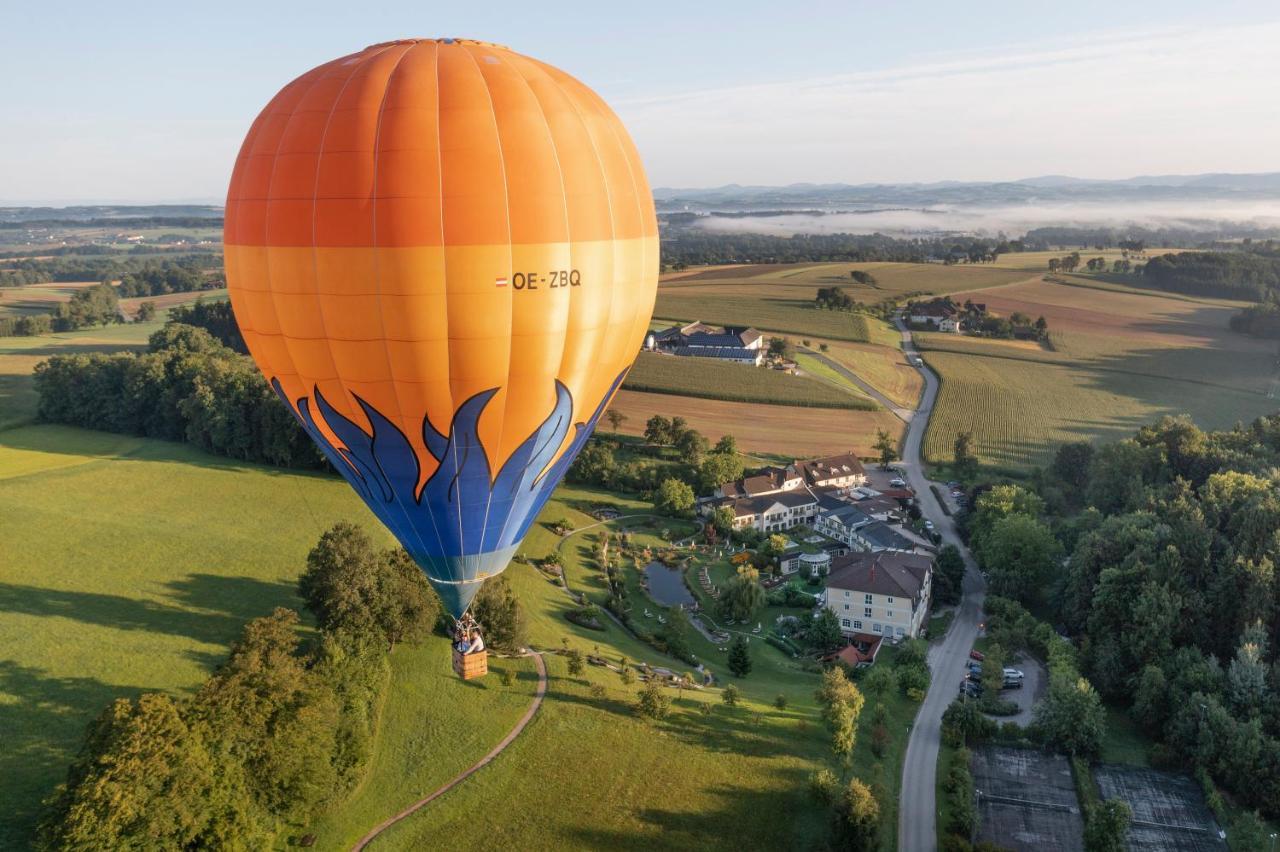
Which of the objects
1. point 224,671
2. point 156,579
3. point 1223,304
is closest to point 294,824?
point 224,671

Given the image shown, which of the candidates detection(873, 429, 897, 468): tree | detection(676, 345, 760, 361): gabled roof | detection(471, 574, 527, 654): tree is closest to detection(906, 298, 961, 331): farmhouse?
detection(676, 345, 760, 361): gabled roof

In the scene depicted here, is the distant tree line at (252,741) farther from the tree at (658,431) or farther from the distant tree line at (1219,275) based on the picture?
the distant tree line at (1219,275)

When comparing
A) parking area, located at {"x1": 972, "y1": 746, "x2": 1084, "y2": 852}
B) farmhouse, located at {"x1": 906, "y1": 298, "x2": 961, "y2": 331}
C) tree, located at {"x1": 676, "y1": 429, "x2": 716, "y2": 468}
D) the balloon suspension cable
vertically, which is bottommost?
parking area, located at {"x1": 972, "y1": 746, "x2": 1084, "y2": 852}

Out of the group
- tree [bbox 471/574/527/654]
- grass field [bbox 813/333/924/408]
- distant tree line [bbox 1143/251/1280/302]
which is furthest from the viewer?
distant tree line [bbox 1143/251/1280/302]

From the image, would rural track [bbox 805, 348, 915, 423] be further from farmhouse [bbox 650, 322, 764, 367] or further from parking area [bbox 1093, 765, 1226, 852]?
parking area [bbox 1093, 765, 1226, 852]

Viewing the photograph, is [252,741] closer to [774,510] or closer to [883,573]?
[883,573]

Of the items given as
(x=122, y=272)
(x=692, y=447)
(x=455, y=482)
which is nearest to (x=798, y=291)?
(x=692, y=447)

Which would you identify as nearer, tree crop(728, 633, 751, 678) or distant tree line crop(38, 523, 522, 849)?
distant tree line crop(38, 523, 522, 849)

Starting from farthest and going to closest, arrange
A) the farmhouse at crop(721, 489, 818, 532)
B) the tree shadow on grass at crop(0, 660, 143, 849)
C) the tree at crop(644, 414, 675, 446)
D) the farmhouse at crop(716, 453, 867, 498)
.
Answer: the tree at crop(644, 414, 675, 446) → the farmhouse at crop(716, 453, 867, 498) → the farmhouse at crop(721, 489, 818, 532) → the tree shadow on grass at crop(0, 660, 143, 849)
